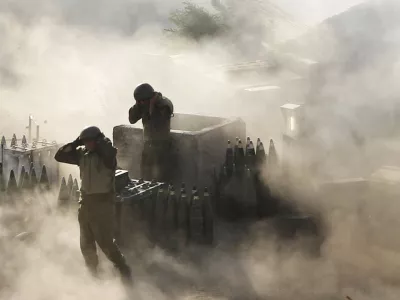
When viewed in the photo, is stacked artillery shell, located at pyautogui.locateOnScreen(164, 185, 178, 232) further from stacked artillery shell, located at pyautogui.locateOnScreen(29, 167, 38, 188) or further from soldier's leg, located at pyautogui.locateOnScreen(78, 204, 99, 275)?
stacked artillery shell, located at pyautogui.locateOnScreen(29, 167, 38, 188)

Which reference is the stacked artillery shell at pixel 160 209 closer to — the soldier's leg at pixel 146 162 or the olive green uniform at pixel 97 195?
the soldier's leg at pixel 146 162

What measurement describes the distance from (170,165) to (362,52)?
6730 mm

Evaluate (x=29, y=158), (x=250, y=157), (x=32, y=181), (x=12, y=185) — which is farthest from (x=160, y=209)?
(x=29, y=158)

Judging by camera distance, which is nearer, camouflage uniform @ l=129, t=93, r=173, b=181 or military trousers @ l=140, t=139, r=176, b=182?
camouflage uniform @ l=129, t=93, r=173, b=181

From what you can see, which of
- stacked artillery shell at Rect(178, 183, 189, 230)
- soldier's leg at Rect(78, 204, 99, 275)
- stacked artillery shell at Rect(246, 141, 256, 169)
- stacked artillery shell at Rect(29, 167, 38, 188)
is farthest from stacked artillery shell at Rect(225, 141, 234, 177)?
soldier's leg at Rect(78, 204, 99, 275)

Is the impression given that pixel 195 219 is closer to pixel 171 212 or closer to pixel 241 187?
pixel 171 212

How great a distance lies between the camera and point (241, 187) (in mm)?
6441

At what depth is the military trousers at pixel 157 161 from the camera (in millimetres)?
6199

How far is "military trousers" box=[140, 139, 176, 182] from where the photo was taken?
6199 mm

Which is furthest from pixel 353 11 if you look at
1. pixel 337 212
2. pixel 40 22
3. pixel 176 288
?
pixel 40 22

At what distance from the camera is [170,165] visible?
633cm

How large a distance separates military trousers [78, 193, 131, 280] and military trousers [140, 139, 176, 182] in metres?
1.75

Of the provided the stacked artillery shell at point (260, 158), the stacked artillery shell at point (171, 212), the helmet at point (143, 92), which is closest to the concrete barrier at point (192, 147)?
the stacked artillery shell at point (260, 158)

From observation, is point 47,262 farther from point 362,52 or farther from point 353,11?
point 353,11
